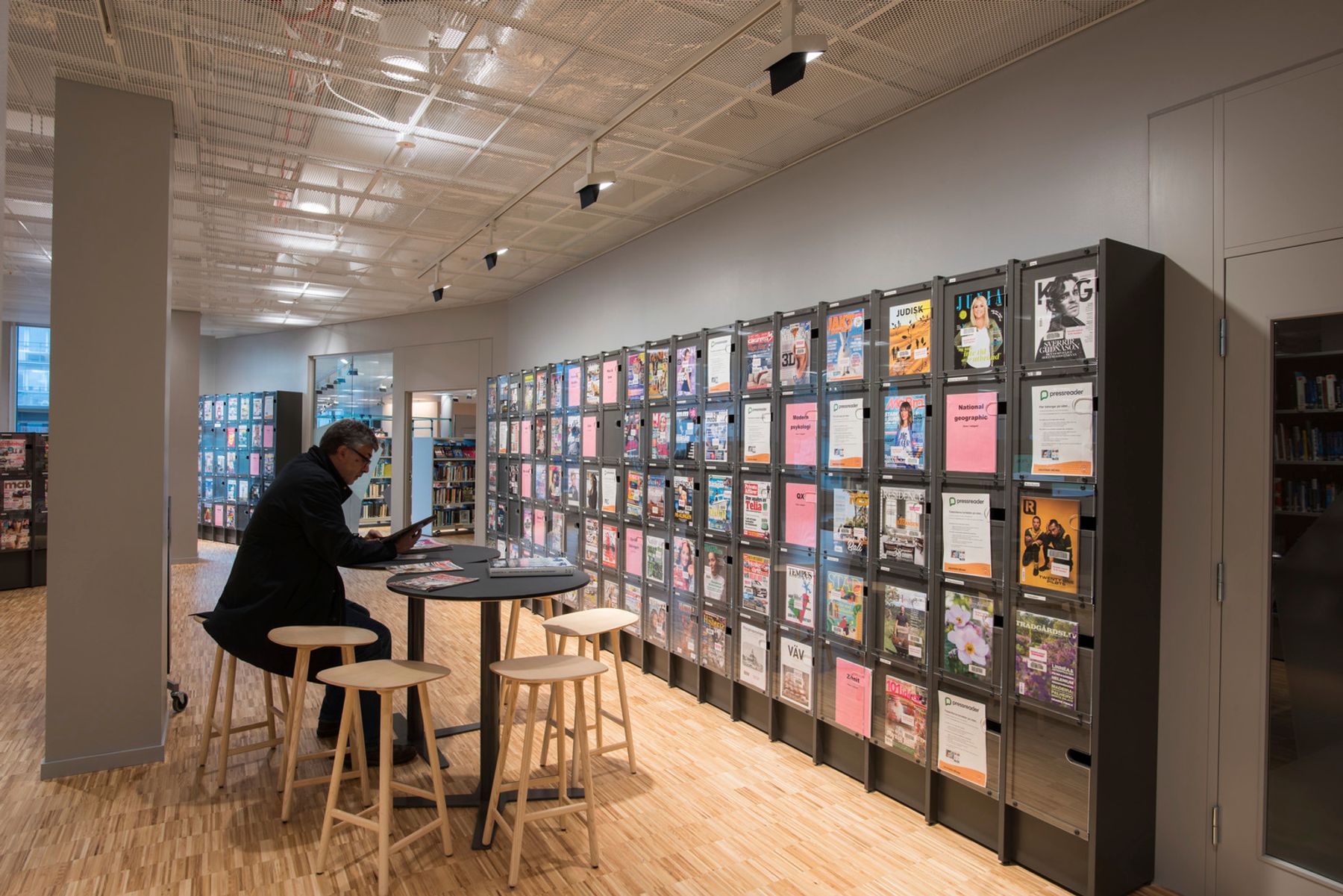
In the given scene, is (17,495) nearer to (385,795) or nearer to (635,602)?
(635,602)

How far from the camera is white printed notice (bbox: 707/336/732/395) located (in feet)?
17.1

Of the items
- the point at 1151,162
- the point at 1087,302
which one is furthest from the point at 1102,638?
the point at 1151,162

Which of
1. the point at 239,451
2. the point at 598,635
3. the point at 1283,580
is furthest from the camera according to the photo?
the point at 239,451

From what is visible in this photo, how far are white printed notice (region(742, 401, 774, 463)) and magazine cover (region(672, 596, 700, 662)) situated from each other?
1.19 meters

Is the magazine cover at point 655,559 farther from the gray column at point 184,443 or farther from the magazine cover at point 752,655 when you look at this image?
the gray column at point 184,443

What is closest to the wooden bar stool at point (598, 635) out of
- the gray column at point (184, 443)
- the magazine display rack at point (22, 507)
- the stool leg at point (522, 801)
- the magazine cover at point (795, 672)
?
the stool leg at point (522, 801)

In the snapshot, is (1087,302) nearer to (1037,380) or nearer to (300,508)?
(1037,380)

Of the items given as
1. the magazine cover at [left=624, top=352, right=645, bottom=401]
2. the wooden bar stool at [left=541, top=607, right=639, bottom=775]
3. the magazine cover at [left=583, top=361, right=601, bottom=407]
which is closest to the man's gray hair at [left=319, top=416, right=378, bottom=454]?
the wooden bar stool at [left=541, top=607, right=639, bottom=775]

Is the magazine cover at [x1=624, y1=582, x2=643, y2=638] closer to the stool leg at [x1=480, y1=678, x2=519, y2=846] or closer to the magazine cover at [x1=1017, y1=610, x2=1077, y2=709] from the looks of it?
the stool leg at [x1=480, y1=678, x2=519, y2=846]

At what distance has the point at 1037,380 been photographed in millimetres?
3369

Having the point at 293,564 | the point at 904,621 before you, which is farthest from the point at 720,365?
the point at 293,564

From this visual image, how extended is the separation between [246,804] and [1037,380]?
165 inches

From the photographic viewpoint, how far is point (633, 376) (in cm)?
627

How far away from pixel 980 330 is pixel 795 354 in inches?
49.6
